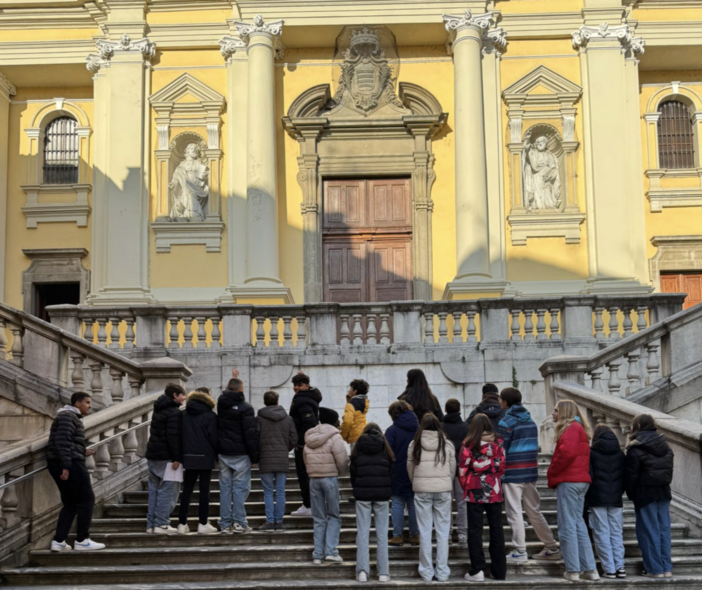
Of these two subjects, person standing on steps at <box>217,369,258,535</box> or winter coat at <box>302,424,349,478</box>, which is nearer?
winter coat at <box>302,424,349,478</box>

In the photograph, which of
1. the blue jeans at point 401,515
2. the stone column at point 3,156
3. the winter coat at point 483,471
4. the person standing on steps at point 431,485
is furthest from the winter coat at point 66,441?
the stone column at point 3,156

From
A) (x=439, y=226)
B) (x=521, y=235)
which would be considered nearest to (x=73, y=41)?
(x=439, y=226)

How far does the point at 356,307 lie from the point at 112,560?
321 inches

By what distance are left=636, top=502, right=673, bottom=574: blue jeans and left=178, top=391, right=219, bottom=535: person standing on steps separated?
4065 mm

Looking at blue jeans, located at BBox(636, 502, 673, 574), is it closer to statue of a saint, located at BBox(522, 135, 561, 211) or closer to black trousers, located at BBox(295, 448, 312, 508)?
black trousers, located at BBox(295, 448, 312, 508)

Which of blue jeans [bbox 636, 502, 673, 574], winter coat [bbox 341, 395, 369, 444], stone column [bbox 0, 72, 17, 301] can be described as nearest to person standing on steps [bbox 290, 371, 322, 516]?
winter coat [bbox 341, 395, 369, 444]

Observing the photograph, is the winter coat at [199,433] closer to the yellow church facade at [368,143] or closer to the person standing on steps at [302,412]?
the person standing on steps at [302,412]

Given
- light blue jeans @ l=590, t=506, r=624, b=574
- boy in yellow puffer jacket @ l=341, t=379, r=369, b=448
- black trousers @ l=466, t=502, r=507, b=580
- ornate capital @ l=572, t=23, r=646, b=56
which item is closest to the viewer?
black trousers @ l=466, t=502, r=507, b=580

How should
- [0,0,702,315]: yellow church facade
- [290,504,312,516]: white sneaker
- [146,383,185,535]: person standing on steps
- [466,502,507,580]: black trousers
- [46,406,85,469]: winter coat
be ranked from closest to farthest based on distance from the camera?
[466,502,507,580]: black trousers, [46,406,85,469]: winter coat, [146,383,185,535]: person standing on steps, [290,504,312,516]: white sneaker, [0,0,702,315]: yellow church facade

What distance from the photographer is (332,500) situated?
10.6 m

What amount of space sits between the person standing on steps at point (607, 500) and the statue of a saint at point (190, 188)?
576 inches

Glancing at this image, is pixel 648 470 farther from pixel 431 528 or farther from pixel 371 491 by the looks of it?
pixel 371 491

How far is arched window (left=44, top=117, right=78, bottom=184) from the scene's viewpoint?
25391 millimetres

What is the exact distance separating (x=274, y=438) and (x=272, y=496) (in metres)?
0.57
